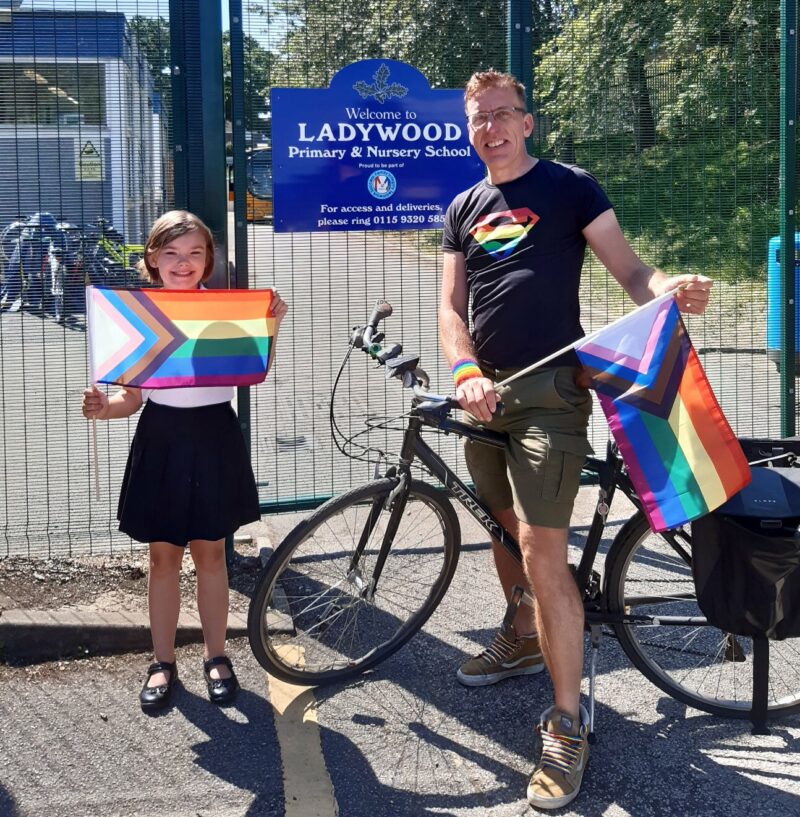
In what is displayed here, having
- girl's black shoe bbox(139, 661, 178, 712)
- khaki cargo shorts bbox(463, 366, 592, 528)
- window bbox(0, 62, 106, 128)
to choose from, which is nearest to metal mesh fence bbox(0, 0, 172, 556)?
window bbox(0, 62, 106, 128)

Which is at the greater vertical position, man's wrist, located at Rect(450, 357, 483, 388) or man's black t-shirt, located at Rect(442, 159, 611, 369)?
man's black t-shirt, located at Rect(442, 159, 611, 369)

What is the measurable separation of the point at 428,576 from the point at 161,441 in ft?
3.91

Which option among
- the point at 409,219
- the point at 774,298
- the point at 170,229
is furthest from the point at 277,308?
the point at 774,298

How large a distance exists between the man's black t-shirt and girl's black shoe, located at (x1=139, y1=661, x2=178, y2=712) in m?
1.65

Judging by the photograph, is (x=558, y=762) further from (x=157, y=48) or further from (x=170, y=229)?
(x=157, y=48)

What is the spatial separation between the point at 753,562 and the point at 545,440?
Answer: 75 cm

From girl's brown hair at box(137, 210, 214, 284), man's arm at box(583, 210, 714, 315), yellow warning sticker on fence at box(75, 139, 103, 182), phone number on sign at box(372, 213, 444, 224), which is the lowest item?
man's arm at box(583, 210, 714, 315)

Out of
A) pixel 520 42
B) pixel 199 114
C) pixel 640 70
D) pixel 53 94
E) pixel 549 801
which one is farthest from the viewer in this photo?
pixel 640 70

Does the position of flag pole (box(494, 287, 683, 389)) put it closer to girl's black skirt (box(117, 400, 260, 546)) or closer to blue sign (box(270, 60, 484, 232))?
girl's black skirt (box(117, 400, 260, 546))

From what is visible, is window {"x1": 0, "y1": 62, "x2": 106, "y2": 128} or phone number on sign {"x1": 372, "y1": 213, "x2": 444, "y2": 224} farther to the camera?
phone number on sign {"x1": 372, "y1": 213, "x2": 444, "y2": 224}

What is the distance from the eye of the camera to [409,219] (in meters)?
5.12

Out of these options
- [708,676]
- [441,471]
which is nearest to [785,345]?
[708,676]

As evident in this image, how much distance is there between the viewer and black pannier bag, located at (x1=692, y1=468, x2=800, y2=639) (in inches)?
135

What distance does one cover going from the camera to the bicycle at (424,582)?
3869mm
